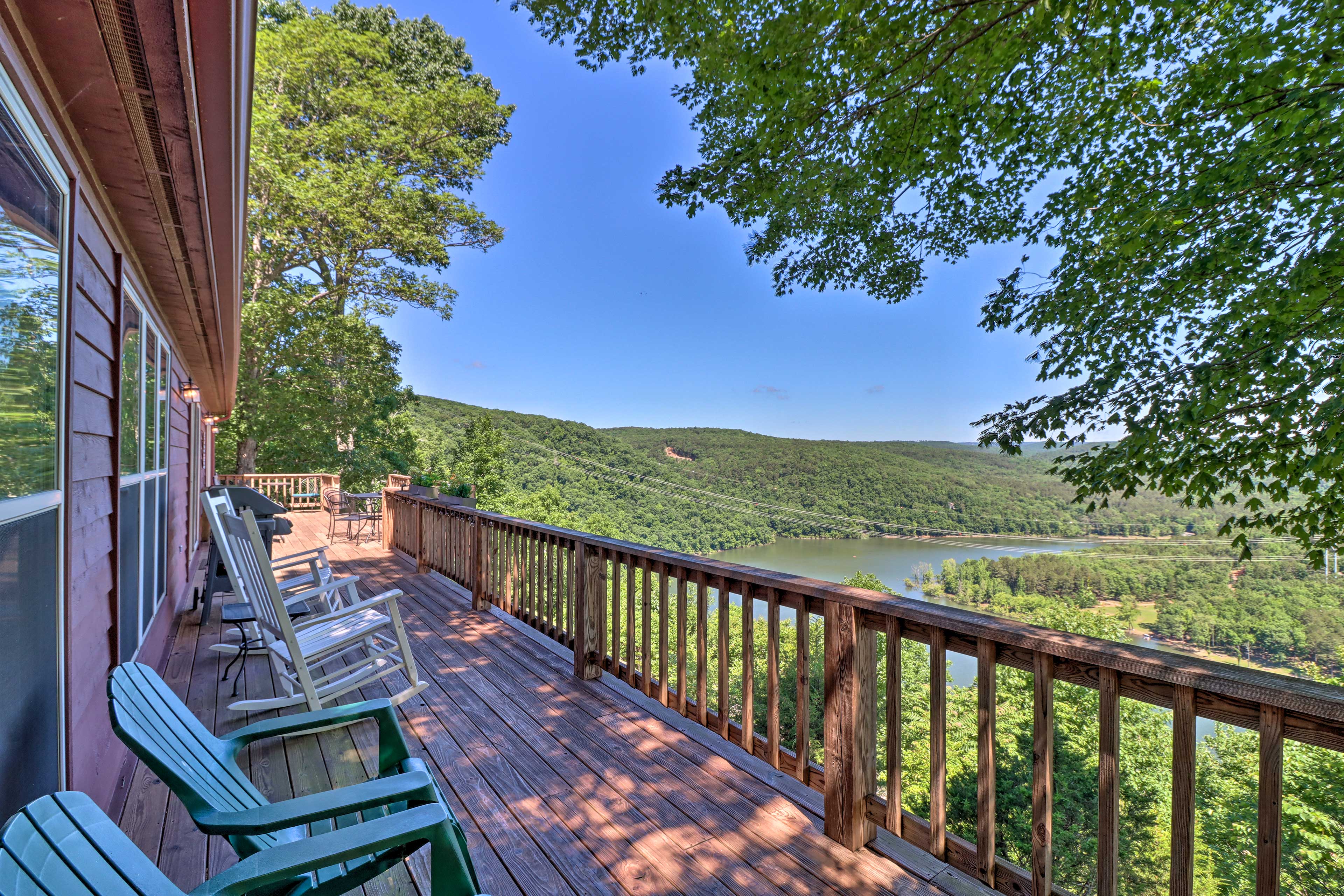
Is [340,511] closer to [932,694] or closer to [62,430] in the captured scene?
[62,430]

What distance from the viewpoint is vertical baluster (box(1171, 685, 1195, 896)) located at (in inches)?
53.0

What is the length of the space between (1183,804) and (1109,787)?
0.14 metres

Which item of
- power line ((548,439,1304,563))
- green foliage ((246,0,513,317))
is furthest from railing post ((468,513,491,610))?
green foliage ((246,0,513,317))

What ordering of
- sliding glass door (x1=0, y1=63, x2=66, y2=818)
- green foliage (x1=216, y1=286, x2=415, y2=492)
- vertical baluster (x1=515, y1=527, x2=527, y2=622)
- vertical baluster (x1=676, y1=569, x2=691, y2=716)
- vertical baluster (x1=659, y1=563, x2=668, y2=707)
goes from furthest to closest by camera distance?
green foliage (x1=216, y1=286, x2=415, y2=492) < vertical baluster (x1=515, y1=527, x2=527, y2=622) < vertical baluster (x1=659, y1=563, x2=668, y2=707) < vertical baluster (x1=676, y1=569, x2=691, y2=716) < sliding glass door (x1=0, y1=63, x2=66, y2=818)

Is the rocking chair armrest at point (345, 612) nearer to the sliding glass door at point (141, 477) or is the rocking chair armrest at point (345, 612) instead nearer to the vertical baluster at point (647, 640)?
the sliding glass door at point (141, 477)

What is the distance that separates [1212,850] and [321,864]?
16.6m

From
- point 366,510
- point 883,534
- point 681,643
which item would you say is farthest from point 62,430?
point 883,534

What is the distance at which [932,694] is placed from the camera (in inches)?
71.4

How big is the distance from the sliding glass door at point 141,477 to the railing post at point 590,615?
81.0 inches

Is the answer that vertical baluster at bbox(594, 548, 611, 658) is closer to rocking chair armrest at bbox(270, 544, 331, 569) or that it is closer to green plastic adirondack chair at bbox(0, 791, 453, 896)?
rocking chair armrest at bbox(270, 544, 331, 569)

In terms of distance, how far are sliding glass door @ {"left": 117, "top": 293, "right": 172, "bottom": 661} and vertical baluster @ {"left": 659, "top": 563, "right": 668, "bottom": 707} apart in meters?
2.24

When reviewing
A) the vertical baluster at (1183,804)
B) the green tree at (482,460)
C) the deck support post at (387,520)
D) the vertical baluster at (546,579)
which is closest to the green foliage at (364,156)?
the green tree at (482,460)

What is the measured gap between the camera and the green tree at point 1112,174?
4832mm

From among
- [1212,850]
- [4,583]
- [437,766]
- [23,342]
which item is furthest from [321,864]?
[1212,850]
